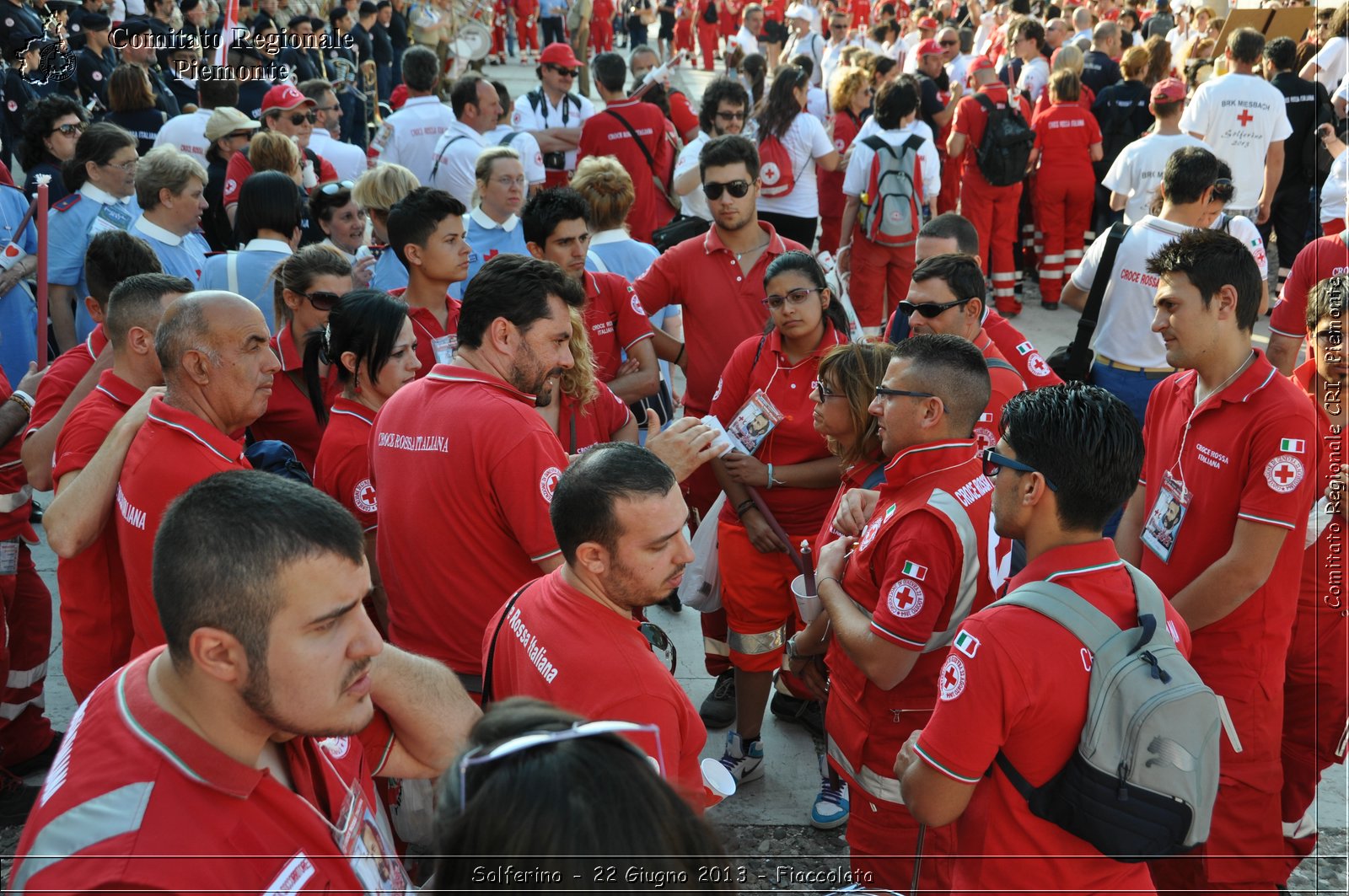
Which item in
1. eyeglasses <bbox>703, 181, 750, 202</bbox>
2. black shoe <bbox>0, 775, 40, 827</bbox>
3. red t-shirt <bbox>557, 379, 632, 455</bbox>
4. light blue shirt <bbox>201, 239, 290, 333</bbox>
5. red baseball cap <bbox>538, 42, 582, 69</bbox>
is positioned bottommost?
black shoe <bbox>0, 775, 40, 827</bbox>

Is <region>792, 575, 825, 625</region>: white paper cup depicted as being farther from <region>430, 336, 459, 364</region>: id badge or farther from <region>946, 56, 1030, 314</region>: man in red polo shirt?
<region>946, 56, 1030, 314</region>: man in red polo shirt

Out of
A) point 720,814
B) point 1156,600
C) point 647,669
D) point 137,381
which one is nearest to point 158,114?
point 137,381

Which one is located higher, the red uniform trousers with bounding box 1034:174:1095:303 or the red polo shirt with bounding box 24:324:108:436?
the red polo shirt with bounding box 24:324:108:436

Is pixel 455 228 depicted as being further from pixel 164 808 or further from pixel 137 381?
pixel 164 808

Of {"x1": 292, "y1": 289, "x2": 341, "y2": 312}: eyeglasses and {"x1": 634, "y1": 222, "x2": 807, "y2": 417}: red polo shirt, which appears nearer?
{"x1": 292, "y1": 289, "x2": 341, "y2": 312}: eyeglasses

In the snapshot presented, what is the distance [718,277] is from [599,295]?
60 centimetres

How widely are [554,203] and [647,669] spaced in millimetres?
3175

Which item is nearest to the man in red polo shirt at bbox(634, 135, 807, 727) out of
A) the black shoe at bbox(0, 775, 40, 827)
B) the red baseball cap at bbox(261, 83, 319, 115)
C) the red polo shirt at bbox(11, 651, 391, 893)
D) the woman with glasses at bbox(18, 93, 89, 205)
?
the black shoe at bbox(0, 775, 40, 827)

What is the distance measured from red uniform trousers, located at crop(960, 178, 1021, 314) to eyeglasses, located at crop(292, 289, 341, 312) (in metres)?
6.56

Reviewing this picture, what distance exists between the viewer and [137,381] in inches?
131

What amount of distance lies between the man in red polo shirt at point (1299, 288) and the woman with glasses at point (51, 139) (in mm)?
6983

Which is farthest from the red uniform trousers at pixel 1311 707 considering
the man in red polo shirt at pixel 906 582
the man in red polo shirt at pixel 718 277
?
the man in red polo shirt at pixel 718 277

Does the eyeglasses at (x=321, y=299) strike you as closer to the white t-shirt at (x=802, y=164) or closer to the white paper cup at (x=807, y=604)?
the white paper cup at (x=807, y=604)

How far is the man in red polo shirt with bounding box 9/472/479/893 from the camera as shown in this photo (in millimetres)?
1518
